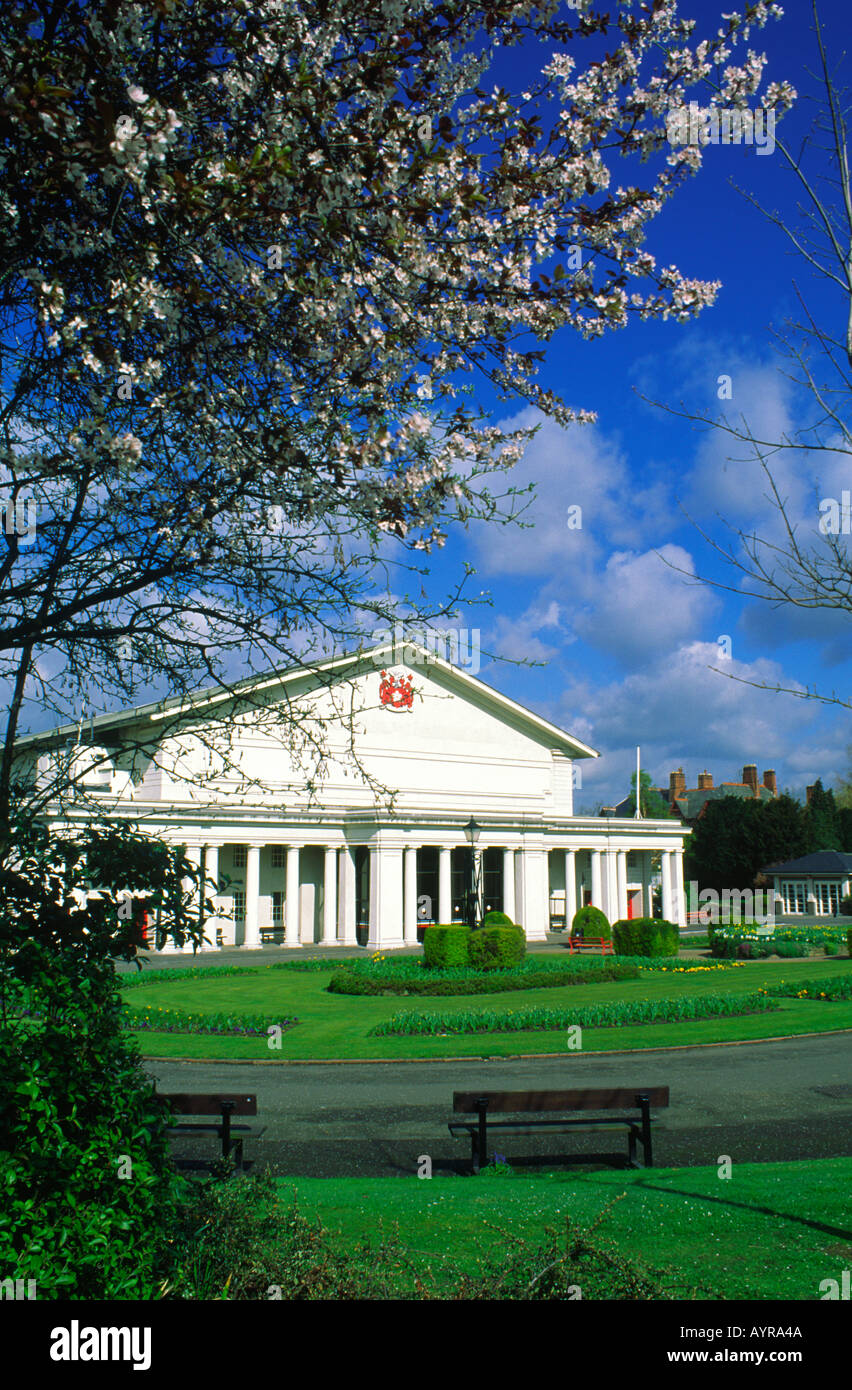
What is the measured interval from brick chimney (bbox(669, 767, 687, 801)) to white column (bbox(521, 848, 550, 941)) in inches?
2109

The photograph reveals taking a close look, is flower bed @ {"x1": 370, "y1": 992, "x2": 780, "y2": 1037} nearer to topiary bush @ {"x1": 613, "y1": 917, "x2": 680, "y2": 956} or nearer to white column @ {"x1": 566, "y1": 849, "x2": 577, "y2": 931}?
topiary bush @ {"x1": 613, "y1": 917, "x2": 680, "y2": 956}

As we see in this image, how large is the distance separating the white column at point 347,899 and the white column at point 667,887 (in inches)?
805

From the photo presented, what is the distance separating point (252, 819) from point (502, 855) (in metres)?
16.2

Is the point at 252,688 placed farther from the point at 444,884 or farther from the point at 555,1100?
the point at 444,884

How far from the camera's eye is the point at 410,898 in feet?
149

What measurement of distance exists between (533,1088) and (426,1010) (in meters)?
8.72

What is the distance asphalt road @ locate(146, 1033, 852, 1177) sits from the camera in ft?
33.7

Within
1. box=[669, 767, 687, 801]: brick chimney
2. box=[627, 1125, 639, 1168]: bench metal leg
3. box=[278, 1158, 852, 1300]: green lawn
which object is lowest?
box=[627, 1125, 639, 1168]: bench metal leg

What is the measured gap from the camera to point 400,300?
598 centimetres


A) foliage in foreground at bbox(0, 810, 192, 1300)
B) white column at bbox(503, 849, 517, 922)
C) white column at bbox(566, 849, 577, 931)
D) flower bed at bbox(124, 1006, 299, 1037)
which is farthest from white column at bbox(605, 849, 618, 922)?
foliage in foreground at bbox(0, 810, 192, 1300)

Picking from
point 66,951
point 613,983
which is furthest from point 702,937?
point 66,951

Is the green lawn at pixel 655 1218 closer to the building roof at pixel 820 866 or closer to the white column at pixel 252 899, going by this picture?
the white column at pixel 252 899

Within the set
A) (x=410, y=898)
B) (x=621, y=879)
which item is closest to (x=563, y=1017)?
(x=410, y=898)

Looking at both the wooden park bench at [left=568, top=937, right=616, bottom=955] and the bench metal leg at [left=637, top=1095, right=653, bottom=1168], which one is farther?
the wooden park bench at [left=568, top=937, right=616, bottom=955]
